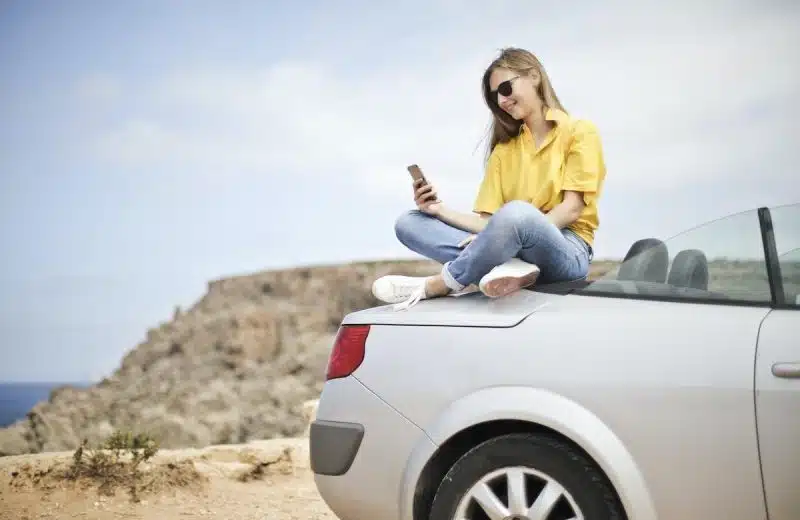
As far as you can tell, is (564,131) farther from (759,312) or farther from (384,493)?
(384,493)

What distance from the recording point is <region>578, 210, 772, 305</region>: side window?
9.97 feet

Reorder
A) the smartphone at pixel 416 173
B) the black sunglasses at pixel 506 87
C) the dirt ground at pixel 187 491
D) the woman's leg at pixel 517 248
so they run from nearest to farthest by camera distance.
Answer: the woman's leg at pixel 517 248 → the smartphone at pixel 416 173 → the black sunglasses at pixel 506 87 → the dirt ground at pixel 187 491

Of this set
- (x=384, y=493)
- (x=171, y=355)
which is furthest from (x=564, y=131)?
(x=171, y=355)

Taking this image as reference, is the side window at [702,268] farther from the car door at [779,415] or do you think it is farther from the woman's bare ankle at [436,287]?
the woman's bare ankle at [436,287]

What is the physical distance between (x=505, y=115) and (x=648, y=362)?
1652mm

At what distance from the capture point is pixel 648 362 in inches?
115

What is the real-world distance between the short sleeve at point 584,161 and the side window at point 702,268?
52 centimetres

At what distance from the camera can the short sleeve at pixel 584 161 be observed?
3.78 m

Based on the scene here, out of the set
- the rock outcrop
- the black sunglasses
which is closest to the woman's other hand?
the black sunglasses

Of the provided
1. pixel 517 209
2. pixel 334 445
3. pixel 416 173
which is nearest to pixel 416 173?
pixel 416 173

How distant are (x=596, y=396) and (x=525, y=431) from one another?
311mm

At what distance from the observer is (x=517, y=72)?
159 inches

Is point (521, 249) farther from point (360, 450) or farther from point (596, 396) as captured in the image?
point (360, 450)

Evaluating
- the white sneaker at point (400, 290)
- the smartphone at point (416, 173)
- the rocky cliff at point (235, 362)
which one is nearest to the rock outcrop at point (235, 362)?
the rocky cliff at point (235, 362)
